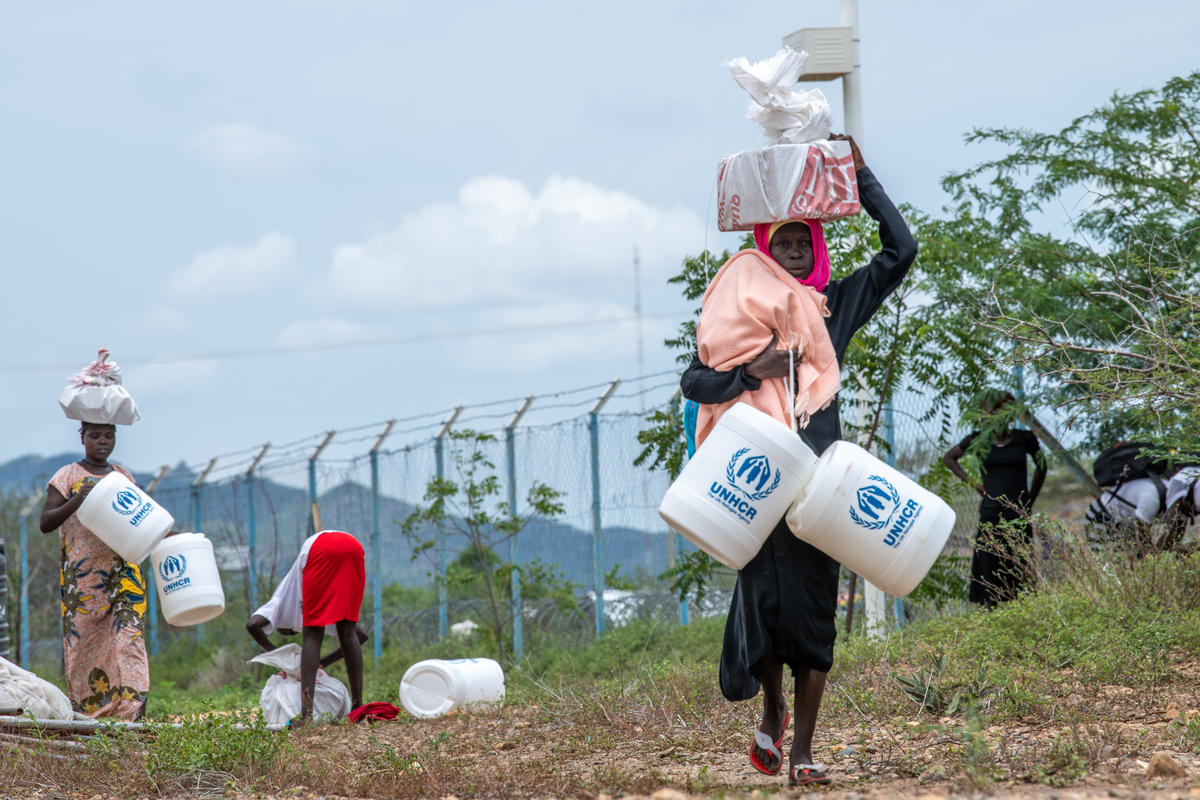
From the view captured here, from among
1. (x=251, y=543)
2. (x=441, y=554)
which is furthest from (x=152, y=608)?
(x=441, y=554)

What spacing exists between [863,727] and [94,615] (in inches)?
150

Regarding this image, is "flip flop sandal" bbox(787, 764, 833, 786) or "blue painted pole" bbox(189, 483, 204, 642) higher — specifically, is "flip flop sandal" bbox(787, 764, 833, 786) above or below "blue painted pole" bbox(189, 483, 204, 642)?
above

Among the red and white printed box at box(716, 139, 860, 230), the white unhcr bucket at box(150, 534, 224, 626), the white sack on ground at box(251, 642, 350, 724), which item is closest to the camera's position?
the red and white printed box at box(716, 139, 860, 230)

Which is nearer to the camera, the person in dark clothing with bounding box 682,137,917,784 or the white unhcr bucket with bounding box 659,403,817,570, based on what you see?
the white unhcr bucket with bounding box 659,403,817,570

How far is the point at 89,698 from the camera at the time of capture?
630 centimetres

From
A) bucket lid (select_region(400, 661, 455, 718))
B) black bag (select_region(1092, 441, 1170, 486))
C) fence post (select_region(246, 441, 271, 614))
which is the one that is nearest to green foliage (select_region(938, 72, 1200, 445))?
black bag (select_region(1092, 441, 1170, 486))

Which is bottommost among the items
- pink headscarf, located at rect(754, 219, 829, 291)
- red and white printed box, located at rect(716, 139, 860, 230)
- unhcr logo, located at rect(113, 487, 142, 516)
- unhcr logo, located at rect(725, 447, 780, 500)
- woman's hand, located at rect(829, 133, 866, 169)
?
unhcr logo, located at rect(113, 487, 142, 516)

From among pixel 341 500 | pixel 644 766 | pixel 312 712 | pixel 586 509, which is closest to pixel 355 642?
pixel 312 712

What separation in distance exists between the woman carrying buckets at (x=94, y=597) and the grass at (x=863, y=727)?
1033 millimetres

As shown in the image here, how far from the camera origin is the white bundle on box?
3939 mm

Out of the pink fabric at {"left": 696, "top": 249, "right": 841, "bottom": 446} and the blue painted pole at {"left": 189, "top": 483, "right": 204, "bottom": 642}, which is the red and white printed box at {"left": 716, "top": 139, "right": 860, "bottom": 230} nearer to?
the pink fabric at {"left": 696, "top": 249, "right": 841, "bottom": 446}

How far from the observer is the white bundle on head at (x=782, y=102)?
4.02 meters

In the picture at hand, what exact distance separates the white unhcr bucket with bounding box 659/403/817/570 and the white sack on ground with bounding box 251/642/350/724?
3.85 meters

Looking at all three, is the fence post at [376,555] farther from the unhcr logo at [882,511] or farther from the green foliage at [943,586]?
the unhcr logo at [882,511]
